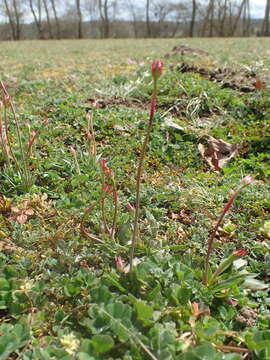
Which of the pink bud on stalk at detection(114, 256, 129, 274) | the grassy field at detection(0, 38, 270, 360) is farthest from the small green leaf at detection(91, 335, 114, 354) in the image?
the pink bud on stalk at detection(114, 256, 129, 274)

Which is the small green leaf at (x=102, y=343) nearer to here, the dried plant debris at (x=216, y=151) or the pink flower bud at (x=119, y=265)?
→ the pink flower bud at (x=119, y=265)

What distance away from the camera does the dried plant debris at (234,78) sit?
423 centimetres

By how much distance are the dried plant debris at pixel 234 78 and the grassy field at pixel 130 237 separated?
2.19ft

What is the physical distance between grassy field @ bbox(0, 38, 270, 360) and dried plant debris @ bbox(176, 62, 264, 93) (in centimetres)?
67

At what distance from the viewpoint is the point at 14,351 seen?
1.25 metres

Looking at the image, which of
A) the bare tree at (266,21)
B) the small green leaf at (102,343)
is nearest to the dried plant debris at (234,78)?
the small green leaf at (102,343)

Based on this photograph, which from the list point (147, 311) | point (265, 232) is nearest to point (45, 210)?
point (147, 311)

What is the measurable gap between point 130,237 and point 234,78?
Answer: 3535 millimetres

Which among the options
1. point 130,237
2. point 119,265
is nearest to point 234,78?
point 130,237

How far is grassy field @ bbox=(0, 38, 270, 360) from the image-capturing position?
125 cm

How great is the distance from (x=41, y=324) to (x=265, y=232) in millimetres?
1253

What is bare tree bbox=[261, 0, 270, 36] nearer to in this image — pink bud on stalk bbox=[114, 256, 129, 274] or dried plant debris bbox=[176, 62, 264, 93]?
dried plant debris bbox=[176, 62, 264, 93]

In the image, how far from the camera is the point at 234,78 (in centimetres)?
458

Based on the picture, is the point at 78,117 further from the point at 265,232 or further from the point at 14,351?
the point at 14,351
